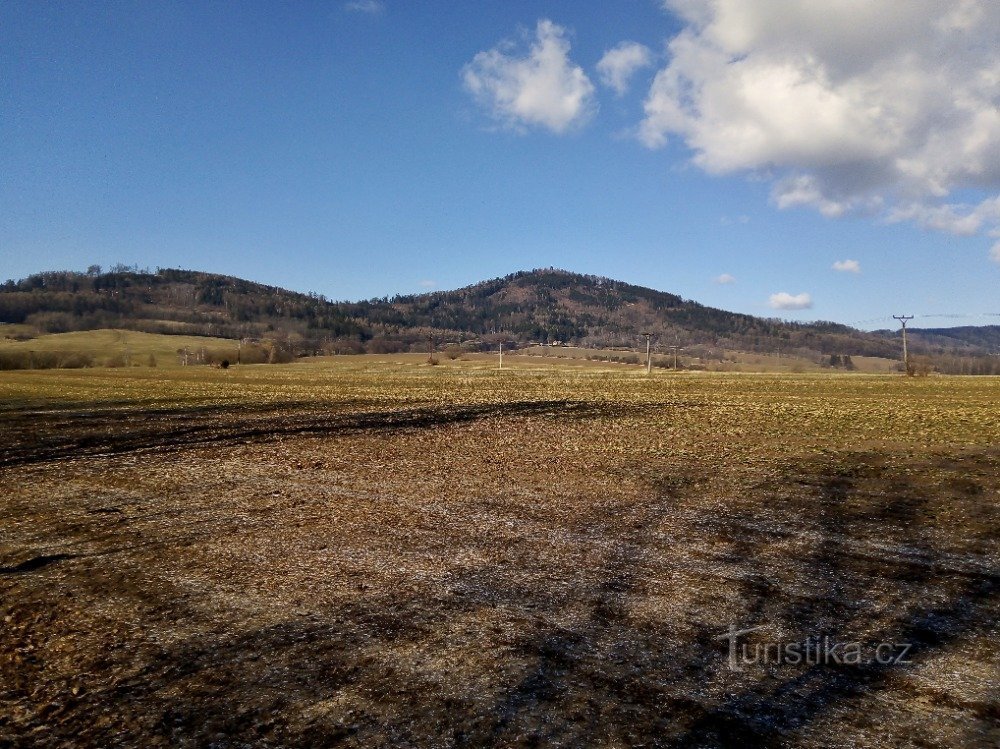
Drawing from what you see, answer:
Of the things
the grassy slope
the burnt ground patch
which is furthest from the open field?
the grassy slope

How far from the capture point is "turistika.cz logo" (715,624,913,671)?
17.0 ft

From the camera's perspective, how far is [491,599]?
6.61 meters

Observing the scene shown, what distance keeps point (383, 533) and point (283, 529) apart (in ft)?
→ 4.90

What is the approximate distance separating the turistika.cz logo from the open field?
0.08m

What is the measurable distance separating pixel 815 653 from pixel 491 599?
2940mm

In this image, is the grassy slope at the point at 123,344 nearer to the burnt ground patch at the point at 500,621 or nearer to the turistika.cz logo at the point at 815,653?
the burnt ground patch at the point at 500,621

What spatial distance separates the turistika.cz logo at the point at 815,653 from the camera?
A: 5172mm

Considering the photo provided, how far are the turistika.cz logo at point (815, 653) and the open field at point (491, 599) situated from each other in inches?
3.1

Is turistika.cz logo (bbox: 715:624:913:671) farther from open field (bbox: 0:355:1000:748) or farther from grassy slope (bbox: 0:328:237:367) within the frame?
grassy slope (bbox: 0:328:237:367)

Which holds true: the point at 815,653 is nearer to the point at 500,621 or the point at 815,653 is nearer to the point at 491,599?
the point at 500,621

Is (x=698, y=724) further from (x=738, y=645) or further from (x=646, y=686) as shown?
(x=738, y=645)

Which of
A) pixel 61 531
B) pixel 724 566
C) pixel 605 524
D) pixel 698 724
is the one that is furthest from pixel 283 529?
pixel 698 724

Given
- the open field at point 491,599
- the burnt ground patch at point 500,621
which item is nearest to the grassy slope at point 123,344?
the open field at point 491,599

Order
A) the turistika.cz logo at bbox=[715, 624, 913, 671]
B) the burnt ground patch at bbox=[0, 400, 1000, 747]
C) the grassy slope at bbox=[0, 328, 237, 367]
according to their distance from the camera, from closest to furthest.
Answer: the burnt ground patch at bbox=[0, 400, 1000, 747]
the turistika.cz logo at bbox=[715, 624, 913, 671]
the grassy slope at bbox=[0, 328, 237, 367]
